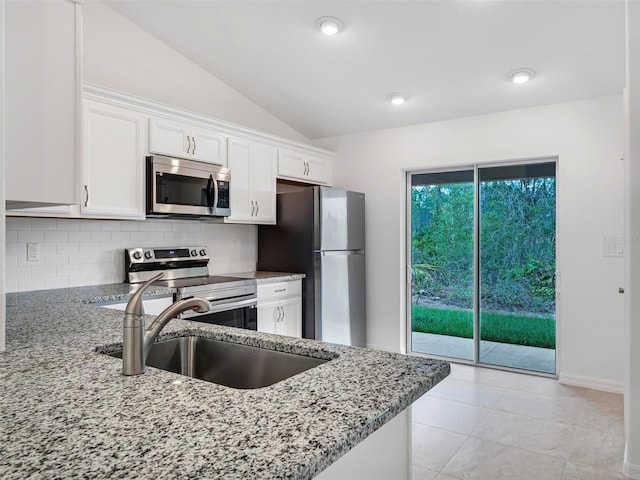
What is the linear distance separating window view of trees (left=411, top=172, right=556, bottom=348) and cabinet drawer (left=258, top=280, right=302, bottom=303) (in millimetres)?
1323

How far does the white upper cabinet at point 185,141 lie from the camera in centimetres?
328

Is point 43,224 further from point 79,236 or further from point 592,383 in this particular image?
point 592,383

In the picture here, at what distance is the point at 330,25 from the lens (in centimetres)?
310

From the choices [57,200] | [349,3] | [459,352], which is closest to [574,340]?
[459,352]

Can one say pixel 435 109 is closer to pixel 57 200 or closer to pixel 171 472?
pixel 57 200

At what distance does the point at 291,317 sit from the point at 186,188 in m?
1.47

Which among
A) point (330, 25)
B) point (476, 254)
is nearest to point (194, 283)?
point (330, 25)

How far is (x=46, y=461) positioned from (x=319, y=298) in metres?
3.51

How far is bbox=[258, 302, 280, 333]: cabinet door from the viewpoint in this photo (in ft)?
12.4

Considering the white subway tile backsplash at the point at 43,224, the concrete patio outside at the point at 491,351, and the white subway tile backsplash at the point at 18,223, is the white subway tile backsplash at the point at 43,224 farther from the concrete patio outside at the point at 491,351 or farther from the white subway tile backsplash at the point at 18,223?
the concrete patio outside at the point at 491,351

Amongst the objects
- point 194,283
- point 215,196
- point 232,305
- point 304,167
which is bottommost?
point 232,305

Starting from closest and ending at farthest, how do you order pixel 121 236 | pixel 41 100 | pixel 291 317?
pixel 41 100
pixel 121 236
pixel 291 317

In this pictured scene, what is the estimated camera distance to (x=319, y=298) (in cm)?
414

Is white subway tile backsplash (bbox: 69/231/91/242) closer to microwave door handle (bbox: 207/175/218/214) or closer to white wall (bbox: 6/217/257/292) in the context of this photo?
white wall (bbox: 6/217/257/292)
